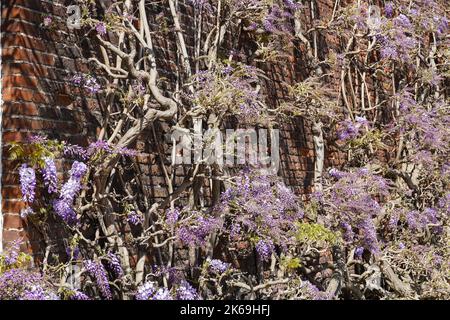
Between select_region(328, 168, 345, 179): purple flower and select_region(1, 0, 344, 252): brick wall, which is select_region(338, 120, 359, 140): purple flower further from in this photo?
select_region(1, 0, 344, 252): brick wall

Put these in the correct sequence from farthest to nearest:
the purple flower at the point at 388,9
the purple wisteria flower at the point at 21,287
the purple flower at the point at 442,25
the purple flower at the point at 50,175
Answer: the purple flower at the point at 442,25 < the purple flower at the point at 388,9 < the purple flower at the point at 50,175 < the purple wisteria flower at the point at 21,287

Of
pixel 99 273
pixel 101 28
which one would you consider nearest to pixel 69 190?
pixel 99 273

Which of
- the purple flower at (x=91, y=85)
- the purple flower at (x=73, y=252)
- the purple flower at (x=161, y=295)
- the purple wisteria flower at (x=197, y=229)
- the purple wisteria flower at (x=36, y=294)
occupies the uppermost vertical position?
the purple flower at (x=91, y=85)

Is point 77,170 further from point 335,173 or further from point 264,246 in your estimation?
point 335,173

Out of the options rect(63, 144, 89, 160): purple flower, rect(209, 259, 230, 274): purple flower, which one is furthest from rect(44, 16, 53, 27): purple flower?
rect(209, 259, 230, 274): purple flower

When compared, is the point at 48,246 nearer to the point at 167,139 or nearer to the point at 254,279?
the point at 167,139

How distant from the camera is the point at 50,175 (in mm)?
3887

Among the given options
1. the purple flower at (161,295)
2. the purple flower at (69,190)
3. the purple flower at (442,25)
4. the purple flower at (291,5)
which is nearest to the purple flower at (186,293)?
the purple flower at (161,295)

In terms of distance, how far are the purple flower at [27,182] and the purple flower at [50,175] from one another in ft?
0.29

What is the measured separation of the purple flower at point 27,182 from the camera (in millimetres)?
3760

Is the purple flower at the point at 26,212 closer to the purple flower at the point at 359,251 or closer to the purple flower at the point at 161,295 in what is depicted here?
the purple flower at the point at 161,295
